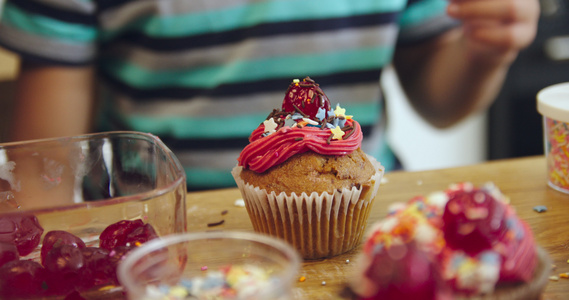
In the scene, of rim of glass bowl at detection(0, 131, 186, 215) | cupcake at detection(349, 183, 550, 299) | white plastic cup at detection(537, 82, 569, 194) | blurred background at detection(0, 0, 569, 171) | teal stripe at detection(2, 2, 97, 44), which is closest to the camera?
cupcake at detection(349, 183, 550, 299)

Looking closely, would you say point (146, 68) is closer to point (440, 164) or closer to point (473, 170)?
point (473, 170)

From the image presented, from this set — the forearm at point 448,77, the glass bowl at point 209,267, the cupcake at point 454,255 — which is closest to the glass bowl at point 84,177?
the glass bowl at point 209,267

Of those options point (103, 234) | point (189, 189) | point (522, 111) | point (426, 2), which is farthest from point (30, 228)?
point (522, 111)

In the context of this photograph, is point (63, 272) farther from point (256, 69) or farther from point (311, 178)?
point (256, 69)

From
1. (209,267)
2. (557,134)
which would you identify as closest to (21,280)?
(209,267)

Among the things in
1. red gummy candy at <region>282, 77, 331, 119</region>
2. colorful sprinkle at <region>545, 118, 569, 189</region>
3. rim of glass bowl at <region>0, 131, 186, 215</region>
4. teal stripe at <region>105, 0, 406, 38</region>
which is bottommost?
colorful sprinkle at <region>545, 118, 569, 189</region>

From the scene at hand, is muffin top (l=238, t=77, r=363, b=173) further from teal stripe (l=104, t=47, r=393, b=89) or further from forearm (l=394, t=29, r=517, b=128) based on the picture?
forearm (l=394, t=29, r=517, b=128)

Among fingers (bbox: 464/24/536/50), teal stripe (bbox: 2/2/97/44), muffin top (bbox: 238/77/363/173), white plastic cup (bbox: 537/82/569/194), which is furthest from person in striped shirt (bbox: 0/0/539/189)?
muffin top (bbox: 238/77/363/173)

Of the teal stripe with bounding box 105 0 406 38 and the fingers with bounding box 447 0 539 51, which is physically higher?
the teal stripe with bounding box 105 0 406 38
